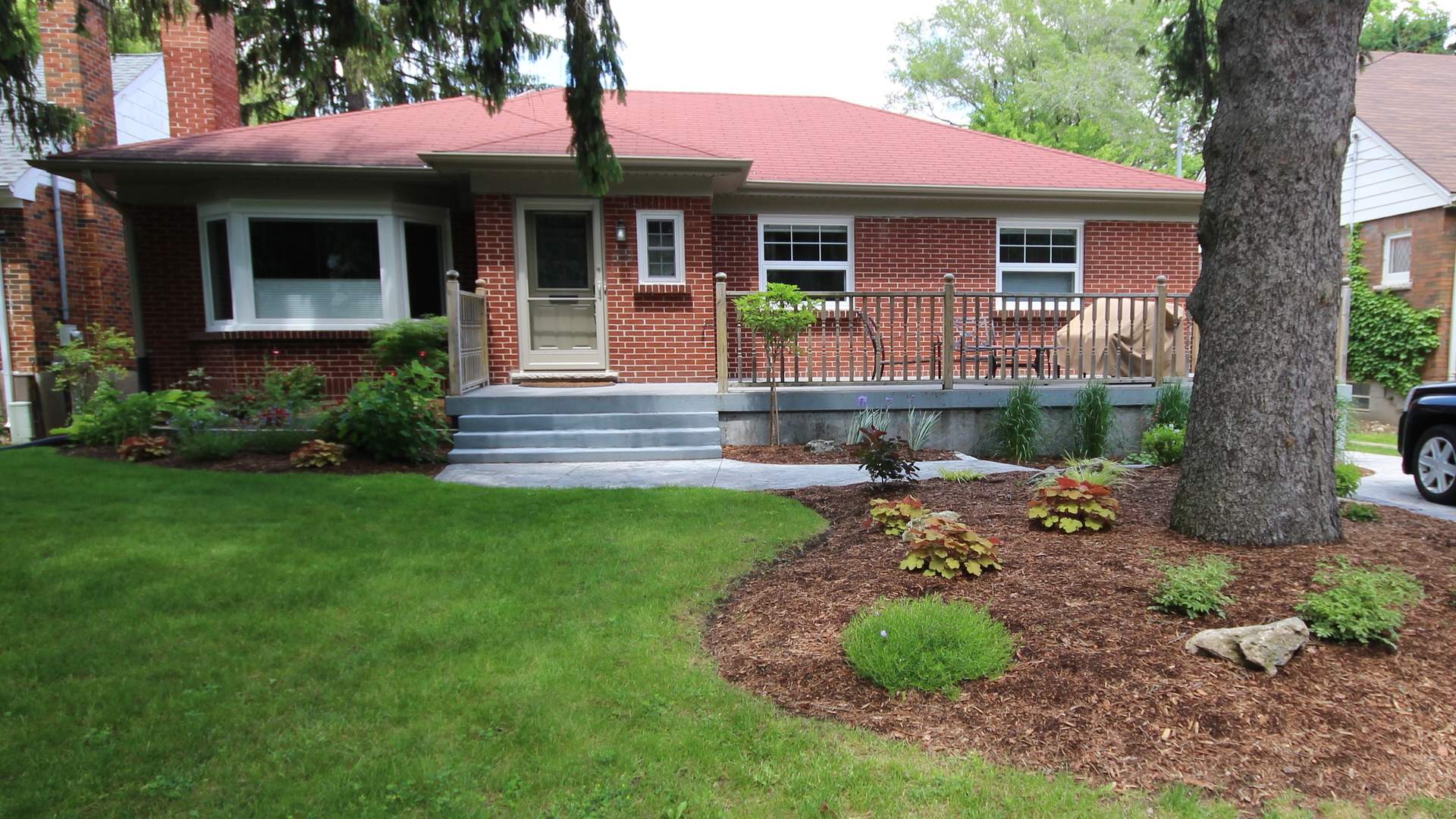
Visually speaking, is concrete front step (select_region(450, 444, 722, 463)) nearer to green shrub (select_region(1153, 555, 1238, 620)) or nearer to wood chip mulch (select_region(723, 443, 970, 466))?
wood chip mulch (select_region(723, 443, 970, 466))

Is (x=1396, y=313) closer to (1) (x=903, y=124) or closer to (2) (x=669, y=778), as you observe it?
(1) (x=903, y=124)

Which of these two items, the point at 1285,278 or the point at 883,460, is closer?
the point at 1285,278

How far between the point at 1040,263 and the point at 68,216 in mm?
14484

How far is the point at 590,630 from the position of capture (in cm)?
355

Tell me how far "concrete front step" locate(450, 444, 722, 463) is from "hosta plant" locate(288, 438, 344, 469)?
1.06m

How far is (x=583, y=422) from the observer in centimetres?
854

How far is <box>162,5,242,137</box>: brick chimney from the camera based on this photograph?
11680 millimetres

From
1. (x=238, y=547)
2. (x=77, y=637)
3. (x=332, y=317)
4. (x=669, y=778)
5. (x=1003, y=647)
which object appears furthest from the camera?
(x=332, y=317)

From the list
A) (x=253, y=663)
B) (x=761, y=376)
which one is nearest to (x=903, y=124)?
(x=761, y=376)

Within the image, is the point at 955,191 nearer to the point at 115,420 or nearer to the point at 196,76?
the point at 115,420

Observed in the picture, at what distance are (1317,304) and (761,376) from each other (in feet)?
22.8

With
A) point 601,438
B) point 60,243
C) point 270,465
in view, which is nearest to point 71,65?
point 60,243

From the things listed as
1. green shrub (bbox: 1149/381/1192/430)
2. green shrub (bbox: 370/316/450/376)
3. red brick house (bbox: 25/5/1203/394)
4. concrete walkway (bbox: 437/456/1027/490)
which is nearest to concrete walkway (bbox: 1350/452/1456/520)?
green shrub (bbox: 1149/381/1192/430)

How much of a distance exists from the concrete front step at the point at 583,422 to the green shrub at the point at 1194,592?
562cm
